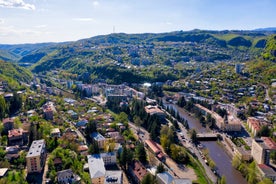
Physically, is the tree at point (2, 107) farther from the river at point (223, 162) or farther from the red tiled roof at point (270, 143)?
the red tiled roof at point (270, 143)

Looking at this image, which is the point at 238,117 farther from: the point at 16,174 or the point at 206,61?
the point at 206,61

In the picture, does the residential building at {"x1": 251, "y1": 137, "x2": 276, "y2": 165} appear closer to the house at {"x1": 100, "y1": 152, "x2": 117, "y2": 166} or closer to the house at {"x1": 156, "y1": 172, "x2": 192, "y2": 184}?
the house at {"x1": 156, "y1": 172, "x2": 192, "y2": 184}

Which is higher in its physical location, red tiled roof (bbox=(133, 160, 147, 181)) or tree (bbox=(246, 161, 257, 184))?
red tiled roof (bbox=(133, 160, 147, 181))

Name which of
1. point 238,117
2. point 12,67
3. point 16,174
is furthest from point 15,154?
point 12,67

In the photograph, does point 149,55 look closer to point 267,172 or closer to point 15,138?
point 15,138

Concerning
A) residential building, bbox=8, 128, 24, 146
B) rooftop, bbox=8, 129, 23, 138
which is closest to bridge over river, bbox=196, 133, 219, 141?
residential building, bbox=8, 128, 24, 146

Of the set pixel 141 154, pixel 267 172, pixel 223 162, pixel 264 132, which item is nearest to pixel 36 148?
pixel 141 154
